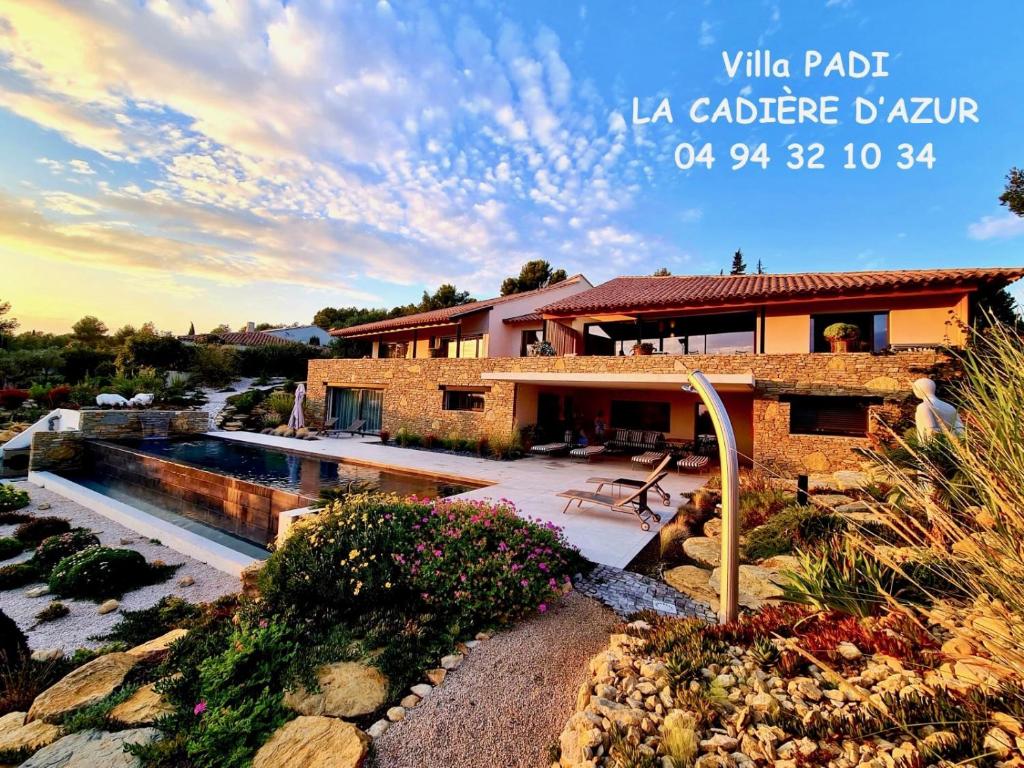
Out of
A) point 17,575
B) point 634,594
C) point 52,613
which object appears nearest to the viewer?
point 634,594

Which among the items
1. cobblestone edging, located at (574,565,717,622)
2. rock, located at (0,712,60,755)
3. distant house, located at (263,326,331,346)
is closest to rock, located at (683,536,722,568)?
cobblestone edging, located at (574,565,717,622)

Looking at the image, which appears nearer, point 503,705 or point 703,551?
point 503,705

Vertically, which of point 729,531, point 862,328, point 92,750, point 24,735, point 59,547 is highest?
point 862,328

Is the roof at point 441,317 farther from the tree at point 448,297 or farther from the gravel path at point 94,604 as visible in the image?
the tree at point 448,297

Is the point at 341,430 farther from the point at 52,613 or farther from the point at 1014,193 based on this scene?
the point at 1014,193

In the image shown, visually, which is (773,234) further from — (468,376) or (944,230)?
(468,376)

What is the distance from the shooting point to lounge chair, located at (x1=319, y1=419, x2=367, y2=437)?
19.5m

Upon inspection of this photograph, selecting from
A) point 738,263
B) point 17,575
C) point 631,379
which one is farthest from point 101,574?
point 738,263

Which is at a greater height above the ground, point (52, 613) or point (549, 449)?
point (549, 449)

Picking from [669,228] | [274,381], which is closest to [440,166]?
[669,228]

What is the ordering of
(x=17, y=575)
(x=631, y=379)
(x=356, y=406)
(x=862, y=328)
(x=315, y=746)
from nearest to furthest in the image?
(x=315, y=746)
(x=17, y=575)
(x=631, y=379)
(x=862, y=328)
(x=356, y=406)

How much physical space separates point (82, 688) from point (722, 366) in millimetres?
12954

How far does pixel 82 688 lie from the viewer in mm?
3135

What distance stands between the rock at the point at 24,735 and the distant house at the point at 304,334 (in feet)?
132
